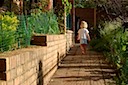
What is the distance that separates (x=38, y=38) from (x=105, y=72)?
→ 2847 millimetres

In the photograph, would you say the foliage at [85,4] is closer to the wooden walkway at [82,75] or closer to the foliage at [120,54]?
the foliage at [120,54]

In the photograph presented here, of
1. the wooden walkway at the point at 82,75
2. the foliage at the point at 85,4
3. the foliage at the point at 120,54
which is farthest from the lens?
the foliage at the point at 85,4

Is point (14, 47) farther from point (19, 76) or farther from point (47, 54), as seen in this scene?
point (47, 54)

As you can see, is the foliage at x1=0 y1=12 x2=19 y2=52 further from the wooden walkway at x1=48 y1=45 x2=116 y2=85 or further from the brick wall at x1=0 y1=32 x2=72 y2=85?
the wooden walkway at x1=48 y1=45 x2=116 y2=85

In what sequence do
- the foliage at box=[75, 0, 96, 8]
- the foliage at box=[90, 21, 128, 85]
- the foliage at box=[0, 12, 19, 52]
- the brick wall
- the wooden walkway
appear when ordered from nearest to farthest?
the brick wall, the foliage at box=[0, 12, 19, 52], the foliage at box=[90, 21, 128, 85], the wooden walkway, the foliage at box=[75, 0, 96, 8]

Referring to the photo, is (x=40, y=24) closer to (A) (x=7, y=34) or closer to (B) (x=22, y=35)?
(B) (x=22, y=35)

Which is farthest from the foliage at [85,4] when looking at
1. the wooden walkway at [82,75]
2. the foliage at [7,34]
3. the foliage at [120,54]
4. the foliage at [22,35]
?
the foliage at [7,34]

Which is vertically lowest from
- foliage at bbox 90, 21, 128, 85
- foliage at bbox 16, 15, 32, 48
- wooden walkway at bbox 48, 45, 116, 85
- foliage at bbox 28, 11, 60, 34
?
wooden walkway at bbox 48, 45, 116, 85

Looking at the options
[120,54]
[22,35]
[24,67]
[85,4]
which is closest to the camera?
[24,67]

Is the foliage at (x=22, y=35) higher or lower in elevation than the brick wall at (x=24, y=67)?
higher

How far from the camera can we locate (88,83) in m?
8.48

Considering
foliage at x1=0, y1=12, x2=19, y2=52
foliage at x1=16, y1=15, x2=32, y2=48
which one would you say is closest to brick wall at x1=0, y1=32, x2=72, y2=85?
foliage at x1=0, y1=12, x2=19, y2=52

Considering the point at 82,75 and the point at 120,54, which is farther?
the point at 120,54

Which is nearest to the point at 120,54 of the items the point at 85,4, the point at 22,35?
the point at 22,35
